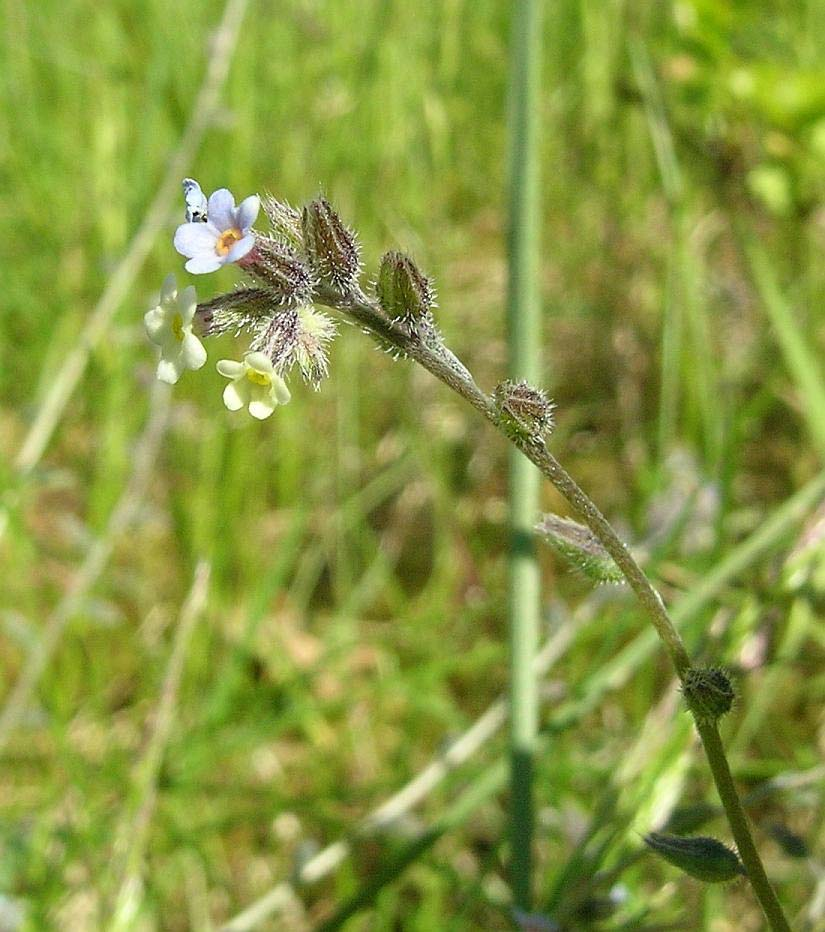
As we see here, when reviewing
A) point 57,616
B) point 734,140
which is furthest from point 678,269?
point 57,616

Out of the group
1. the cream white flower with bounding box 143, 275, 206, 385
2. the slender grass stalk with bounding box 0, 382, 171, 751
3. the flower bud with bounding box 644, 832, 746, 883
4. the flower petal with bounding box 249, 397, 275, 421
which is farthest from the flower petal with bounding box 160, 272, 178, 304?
Result: the slender grass stalk with bounding box 0, 382, 171, 751

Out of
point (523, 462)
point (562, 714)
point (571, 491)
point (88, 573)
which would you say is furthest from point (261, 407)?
point (88, 573)

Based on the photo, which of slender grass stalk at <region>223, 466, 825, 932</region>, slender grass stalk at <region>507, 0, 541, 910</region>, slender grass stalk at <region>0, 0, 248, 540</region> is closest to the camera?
slender grass stalk at <region>507, 0, 541, 910</region>

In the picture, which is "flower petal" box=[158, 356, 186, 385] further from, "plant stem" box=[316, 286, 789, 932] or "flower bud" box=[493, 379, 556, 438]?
"flower bud" box=[493, 379, 556, 438]

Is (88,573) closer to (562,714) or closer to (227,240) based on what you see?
(562,714)

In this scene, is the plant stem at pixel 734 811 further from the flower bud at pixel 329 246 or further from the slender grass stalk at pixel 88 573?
the slender grass stalk at pixel 88 573

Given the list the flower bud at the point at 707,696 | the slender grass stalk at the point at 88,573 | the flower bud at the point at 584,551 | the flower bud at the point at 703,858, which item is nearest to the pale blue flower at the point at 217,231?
the flower bud at the point at 584,551

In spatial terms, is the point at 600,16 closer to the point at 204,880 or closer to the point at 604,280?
the point at 604,280
